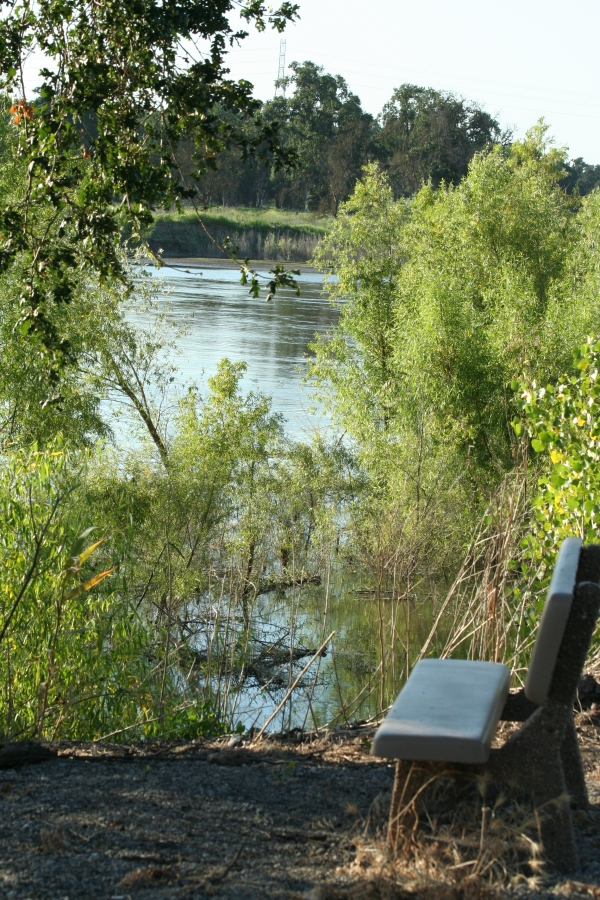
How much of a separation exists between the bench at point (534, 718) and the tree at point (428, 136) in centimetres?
4233

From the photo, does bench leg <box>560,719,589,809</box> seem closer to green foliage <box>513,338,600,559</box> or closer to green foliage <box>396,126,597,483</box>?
green foliage <box>513,338,600,559</box>

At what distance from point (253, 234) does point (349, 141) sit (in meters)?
7.80

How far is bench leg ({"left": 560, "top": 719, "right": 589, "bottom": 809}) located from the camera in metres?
2.84

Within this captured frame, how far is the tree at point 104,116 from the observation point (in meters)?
4.16

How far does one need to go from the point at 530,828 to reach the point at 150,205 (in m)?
2.98

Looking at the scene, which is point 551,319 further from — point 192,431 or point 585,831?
point 585,831

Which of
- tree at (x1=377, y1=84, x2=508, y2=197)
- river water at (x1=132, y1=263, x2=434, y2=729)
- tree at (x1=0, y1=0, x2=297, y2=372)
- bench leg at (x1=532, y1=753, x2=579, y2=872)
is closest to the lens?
bench leg at (x1=532, y1=753, x2=579, y2=872)

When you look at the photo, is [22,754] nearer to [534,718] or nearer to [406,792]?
[406,792]

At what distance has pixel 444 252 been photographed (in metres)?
21.8

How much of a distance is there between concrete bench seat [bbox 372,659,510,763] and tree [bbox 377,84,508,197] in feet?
138

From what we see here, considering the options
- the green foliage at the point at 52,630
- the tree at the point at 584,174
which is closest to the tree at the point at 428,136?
the tree at the point at 584,174

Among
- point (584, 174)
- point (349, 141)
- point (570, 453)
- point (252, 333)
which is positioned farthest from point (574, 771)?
point (584, 174)

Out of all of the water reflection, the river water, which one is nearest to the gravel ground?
the river water

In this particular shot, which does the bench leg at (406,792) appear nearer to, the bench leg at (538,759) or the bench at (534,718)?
the bench at (534,718)
